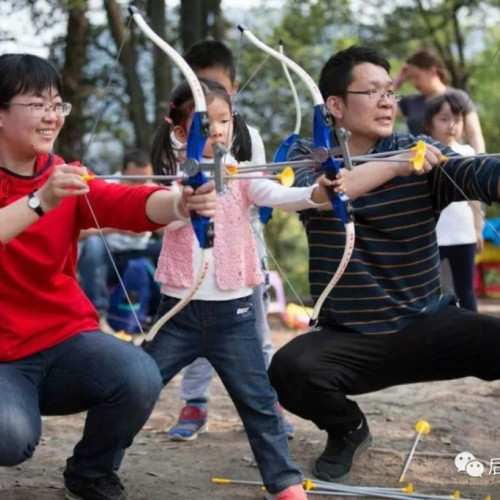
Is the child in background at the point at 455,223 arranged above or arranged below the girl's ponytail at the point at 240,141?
below

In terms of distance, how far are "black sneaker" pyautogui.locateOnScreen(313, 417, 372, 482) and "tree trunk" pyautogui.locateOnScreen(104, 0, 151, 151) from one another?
5472mm

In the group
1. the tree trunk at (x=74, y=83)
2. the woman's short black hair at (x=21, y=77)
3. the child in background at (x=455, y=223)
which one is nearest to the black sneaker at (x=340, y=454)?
the woman's short black hair at (x=21, y=77)

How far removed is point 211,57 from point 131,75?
4222 mm

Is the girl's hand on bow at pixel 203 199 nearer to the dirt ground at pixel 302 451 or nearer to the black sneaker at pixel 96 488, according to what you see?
the black sneaker at pixel 96 488

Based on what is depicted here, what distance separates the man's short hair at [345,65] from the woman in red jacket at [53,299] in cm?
96

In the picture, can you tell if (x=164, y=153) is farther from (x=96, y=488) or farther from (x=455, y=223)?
(x=455, y=223)

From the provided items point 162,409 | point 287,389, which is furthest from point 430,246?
point 162,409

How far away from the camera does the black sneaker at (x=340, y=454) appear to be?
3.41 meters

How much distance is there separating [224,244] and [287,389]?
581mm

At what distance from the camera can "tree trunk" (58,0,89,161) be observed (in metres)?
9.68

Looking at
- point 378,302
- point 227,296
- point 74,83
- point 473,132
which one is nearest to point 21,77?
point 227,296

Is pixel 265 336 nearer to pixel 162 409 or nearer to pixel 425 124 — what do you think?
pixel 162 409

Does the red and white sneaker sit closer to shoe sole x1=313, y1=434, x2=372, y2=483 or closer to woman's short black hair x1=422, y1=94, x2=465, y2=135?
shoe sole x1=313, y1=434, x2=372, y2=483

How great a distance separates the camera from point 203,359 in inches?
159
